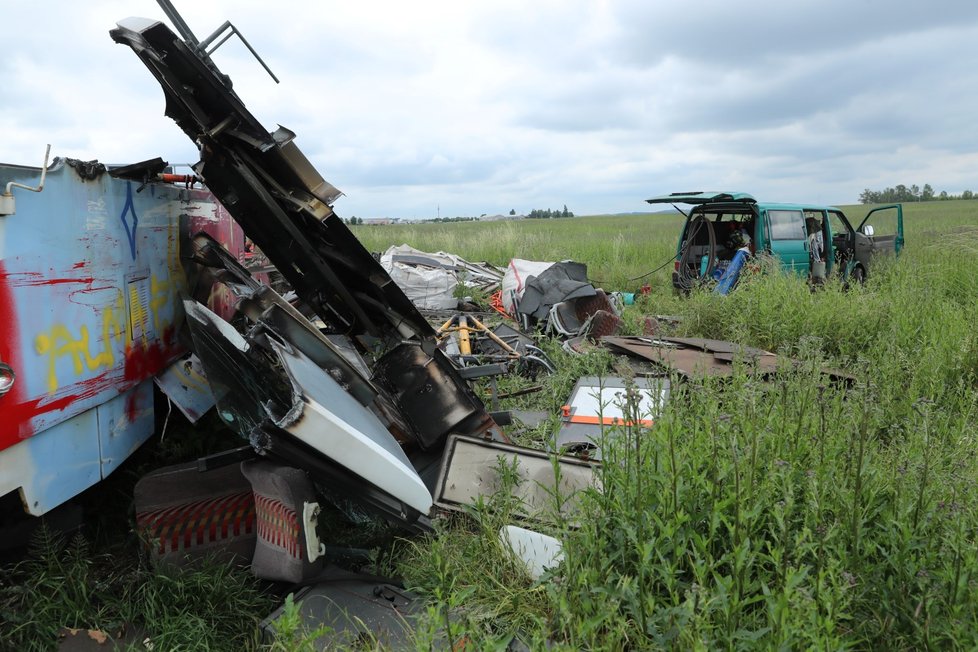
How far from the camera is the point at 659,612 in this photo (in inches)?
75.7

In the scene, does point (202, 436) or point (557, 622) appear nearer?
point (557, 622)

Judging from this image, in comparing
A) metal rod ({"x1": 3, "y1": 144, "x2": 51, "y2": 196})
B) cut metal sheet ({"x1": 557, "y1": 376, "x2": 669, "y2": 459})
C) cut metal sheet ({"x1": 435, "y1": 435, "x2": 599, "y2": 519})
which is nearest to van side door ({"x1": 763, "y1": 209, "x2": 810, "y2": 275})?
cut metal sheet ({"x1": 557, "y1": 376, "x2": 669, "y2": 459})

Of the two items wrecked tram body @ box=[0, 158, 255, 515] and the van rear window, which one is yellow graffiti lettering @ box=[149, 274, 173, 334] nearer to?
wrecked tram body @ box=[0, 158, 255, 515]

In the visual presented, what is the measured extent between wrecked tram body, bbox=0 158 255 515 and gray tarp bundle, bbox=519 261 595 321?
4732 mm

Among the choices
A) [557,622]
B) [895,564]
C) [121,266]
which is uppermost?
[121,266]

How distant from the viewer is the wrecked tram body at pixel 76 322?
2.31 meters

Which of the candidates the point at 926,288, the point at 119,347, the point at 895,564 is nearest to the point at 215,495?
the point at 119,347

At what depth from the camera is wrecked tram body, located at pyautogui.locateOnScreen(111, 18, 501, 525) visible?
105 inches

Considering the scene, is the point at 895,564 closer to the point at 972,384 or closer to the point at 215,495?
the point at 215,495

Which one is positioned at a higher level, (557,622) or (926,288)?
(926,288)

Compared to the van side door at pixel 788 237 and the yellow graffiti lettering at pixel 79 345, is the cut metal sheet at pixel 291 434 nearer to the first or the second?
the yellow graffiti lettering at pixel 79 345

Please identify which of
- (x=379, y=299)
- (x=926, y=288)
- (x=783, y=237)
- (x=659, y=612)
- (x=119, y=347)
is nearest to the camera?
(x=659, y=612)

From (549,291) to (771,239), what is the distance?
151 inches

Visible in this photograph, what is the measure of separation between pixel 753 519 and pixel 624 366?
700mm
